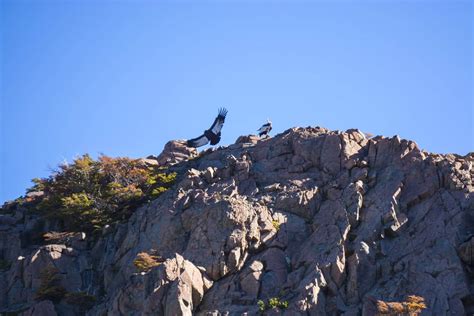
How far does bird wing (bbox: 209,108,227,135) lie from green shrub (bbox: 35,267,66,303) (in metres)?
20.3

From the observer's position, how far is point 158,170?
2276 inches

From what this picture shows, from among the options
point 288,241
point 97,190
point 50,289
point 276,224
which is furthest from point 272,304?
point 97,190

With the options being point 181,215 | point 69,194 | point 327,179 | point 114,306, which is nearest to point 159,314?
point 114,306

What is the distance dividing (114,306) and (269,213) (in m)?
9.04

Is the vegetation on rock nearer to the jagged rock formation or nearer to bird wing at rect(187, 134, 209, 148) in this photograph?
the jagged rock formation

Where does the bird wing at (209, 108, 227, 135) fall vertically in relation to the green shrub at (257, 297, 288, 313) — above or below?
above

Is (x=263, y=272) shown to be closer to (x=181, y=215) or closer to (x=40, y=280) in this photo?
(x=181, y=215)

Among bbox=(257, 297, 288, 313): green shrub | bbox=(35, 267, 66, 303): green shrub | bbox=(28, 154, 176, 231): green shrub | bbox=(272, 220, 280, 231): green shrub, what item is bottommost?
bbox=(257, 297, 288, 313): green shrub

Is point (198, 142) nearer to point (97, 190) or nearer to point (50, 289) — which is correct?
point (97, 190)

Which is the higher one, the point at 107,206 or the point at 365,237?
the point at 107,206

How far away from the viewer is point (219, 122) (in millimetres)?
64625

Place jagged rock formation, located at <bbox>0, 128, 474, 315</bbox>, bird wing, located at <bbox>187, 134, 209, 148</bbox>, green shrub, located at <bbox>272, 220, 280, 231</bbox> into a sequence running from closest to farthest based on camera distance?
1. jagged rock formation, located at <bbox>0, 128, 474, 315</bbox>
2. green shrub, located at <bbox>272, 220, 280, 231</bbox>
3. bird wing, located at <bbox>187, 134, 209, 148</bbox>

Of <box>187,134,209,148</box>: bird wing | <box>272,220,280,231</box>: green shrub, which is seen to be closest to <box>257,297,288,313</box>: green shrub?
<box>272,220,280,231</box>: green shrub

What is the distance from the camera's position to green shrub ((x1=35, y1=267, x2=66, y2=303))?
1844 inches
